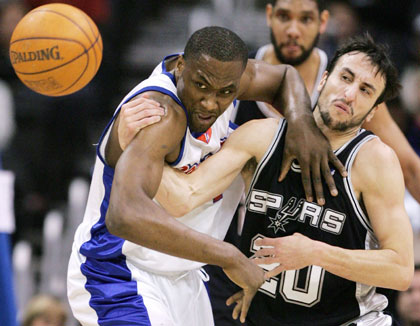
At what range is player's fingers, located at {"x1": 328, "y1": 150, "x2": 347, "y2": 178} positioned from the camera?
3838mm

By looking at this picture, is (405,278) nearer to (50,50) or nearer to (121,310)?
(121,310)

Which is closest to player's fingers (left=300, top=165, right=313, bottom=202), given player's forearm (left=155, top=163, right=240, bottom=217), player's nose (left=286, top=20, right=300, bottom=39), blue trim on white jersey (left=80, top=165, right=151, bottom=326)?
player's forearm (left=155, top=163, right=240, bottom=217)

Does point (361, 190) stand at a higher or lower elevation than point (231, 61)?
lower

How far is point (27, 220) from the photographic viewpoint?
7977 mm

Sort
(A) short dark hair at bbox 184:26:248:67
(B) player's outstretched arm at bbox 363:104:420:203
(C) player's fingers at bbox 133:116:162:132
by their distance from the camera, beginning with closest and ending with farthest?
(C) player's fingers at bbox 133:116:162:132 → (A) short dark hair at bbox 184:26:248:67 → (B) player's outstretched arm at bbox 363:104:420:203

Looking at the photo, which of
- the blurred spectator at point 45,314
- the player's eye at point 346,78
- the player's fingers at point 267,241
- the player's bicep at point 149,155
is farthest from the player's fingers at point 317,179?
the blurred spectator at point 45,314

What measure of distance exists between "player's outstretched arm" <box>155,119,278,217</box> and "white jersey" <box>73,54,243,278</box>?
6cm

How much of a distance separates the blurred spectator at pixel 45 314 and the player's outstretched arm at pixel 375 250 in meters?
2.55

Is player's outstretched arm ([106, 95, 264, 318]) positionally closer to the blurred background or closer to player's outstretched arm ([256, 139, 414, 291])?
player's outstretched arm ([256, 139, 414, 291])

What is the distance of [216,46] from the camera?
360 centimetres

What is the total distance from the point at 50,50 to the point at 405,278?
86.6 inches

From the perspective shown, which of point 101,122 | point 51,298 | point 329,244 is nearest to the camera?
point 329,244

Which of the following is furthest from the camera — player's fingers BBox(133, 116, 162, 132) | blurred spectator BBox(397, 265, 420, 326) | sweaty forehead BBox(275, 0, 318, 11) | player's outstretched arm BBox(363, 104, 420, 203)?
sweaty forehead BBox(275, 0, 318, 11)

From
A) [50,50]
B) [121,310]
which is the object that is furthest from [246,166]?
[50,50]
